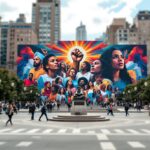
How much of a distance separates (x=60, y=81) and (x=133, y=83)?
26457 millimetres

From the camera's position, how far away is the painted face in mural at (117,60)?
450 ft

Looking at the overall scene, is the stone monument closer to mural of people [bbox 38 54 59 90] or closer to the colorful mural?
the colorful mural

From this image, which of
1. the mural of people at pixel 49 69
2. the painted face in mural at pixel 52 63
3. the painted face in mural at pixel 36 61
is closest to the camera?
the painted face in mural at pixel 36 61

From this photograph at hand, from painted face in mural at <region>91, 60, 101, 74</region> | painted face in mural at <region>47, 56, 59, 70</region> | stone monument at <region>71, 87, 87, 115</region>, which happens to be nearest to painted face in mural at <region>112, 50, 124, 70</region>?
painted face in mural at <region>91, 60, 101, 74</region>

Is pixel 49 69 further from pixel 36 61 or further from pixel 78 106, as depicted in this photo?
pixel 78 106

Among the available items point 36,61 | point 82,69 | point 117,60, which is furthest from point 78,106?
point 117,60

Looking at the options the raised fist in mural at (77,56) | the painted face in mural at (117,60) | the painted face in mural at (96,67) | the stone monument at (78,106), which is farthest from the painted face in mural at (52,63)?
the stone monument at (78,106)

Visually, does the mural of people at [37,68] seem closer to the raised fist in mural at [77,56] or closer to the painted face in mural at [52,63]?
the painted face in mural at [52,63]

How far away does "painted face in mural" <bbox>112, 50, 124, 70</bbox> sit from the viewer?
450 ft

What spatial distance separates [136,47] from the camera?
454ft

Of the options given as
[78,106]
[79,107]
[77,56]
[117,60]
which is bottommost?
[79,107]

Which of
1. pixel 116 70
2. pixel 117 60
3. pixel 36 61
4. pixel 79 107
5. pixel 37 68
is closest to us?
pixel 79 107

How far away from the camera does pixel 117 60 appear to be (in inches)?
5428

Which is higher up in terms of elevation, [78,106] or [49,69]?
[49,69]
